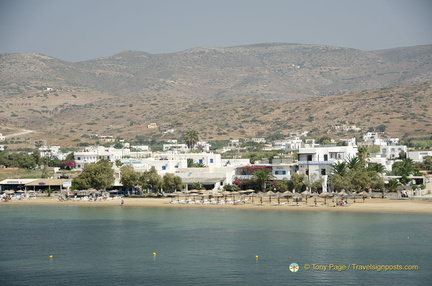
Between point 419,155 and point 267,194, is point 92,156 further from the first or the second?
point 419,155

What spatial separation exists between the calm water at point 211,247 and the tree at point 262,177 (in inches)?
430

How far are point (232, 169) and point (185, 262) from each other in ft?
143

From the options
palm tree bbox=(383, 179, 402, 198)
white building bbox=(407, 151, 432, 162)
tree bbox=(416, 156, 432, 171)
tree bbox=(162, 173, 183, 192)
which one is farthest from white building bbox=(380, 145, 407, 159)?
tree bbox=(162, 173, 183, 192)

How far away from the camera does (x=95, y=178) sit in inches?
3100

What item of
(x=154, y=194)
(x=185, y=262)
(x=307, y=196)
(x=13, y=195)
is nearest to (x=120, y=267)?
(x=185, y=262)

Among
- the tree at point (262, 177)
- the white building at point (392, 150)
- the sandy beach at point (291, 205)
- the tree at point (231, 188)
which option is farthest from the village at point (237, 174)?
the white building at point (392, 150)

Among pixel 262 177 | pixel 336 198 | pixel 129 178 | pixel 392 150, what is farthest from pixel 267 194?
pixel 392 150

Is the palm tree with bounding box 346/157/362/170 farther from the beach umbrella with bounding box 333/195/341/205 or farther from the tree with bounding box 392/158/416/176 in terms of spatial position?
the tree with bounding box 392/158/416/176

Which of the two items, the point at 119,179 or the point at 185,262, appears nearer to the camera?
the point at 185,262

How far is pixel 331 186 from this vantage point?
70.8m

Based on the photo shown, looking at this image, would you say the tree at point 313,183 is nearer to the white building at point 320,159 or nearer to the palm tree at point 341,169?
the white building at point 320,159

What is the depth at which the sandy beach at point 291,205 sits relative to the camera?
204 ft

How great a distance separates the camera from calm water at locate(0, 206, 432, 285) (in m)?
36.2

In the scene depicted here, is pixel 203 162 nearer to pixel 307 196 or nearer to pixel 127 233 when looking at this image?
pixel 307 196
